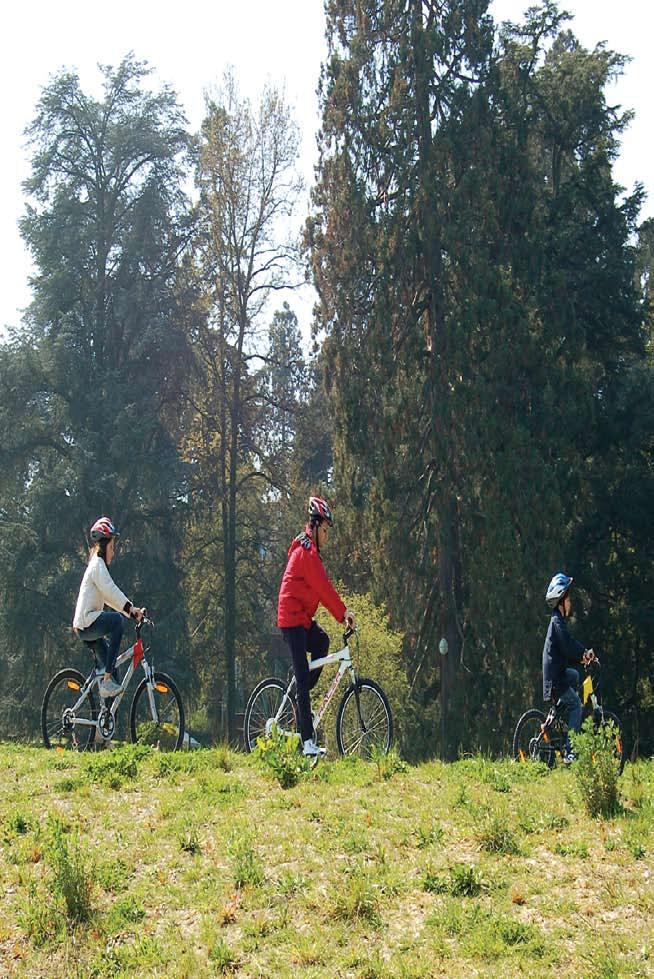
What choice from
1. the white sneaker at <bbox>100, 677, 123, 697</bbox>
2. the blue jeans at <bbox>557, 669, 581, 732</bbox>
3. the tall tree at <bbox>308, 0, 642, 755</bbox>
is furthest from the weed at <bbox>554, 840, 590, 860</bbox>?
the tall tree at <bbox>308, 0, 642, 755</bbox>

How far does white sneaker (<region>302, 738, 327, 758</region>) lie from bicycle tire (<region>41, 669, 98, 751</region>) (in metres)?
2.12

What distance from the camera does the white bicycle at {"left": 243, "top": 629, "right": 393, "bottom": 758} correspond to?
1065 cm

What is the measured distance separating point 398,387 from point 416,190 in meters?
5.38

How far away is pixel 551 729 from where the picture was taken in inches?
428

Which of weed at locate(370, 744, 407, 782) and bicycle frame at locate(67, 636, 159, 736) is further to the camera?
bicycle frame at locate(67, 636, 159, 736)

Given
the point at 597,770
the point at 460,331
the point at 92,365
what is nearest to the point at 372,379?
the point at 460,331

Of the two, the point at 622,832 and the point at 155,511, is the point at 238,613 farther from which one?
the point at 622,832

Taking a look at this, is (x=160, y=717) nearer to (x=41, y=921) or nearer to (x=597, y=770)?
(x=41, y=921)

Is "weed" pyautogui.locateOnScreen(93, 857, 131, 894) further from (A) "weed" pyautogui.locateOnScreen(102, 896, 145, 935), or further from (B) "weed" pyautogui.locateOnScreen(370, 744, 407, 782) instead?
(B) "weed" pyautogui.locateOnScreen(370, 744, 407, 782)

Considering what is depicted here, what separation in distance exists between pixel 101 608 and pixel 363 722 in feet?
8.50

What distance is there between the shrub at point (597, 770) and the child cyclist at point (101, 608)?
164 inches

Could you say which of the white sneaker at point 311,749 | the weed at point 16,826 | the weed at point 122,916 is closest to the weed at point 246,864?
the weed at point 122,916

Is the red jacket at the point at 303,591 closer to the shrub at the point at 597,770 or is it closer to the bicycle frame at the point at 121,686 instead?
the bicycle frame at the point at 121,686

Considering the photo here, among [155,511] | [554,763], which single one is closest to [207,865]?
[554,763]
